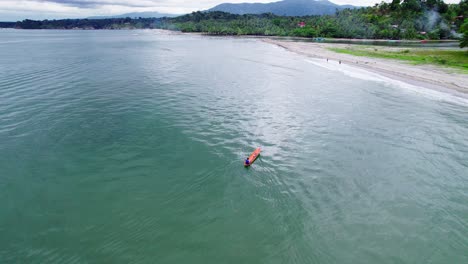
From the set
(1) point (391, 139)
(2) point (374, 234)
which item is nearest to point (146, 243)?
(2) point (374, 234)

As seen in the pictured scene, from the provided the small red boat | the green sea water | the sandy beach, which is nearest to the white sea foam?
the sandy beach

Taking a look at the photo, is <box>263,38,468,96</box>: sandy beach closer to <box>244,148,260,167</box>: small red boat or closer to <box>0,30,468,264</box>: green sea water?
<box>0,30,468,264</box>: green sea water

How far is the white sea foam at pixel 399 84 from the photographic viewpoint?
44128 millimetres

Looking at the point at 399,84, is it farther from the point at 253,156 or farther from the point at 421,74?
the point at 253,156

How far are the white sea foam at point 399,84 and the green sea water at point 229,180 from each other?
Result: 11.2 feet

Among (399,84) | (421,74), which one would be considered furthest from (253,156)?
(421,74)

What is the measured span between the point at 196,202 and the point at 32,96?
40.3m

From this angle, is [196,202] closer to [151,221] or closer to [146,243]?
[151,221]

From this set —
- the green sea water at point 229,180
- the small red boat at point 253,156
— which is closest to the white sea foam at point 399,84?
the green sea water at point 229,180

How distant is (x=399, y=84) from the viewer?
54625 millimetres

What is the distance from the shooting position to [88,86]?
162 ft

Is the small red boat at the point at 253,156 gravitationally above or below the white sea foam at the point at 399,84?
below

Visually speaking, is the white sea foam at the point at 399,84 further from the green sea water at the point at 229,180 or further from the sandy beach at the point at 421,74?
the green sea water at the point at 229,180

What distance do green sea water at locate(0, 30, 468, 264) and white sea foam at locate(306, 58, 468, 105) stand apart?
3.41 meters
